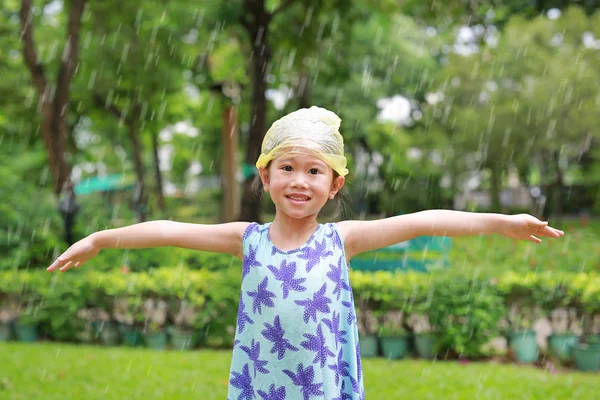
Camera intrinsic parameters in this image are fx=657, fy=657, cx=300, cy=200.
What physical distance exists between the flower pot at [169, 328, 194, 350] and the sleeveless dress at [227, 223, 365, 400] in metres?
5.88

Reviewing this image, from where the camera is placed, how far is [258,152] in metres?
13.2

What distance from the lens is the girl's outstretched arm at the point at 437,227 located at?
2539 mm

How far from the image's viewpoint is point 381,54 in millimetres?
23297

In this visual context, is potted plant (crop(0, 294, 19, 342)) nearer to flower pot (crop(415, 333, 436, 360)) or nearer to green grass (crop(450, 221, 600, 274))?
flower pot (crop(415, 333, 436, 360))

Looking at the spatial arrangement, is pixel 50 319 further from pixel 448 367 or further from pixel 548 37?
pixel 548 37

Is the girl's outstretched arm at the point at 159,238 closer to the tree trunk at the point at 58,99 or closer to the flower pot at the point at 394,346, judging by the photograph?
the flower pot at the point at 394,346

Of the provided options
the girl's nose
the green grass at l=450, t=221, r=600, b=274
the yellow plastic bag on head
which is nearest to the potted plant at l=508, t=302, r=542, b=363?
the green grass at l=450, t=221, r=600, b=274

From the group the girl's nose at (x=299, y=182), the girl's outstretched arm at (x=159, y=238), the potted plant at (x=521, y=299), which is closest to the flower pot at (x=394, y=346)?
the potted plant at (x=521, y=299)

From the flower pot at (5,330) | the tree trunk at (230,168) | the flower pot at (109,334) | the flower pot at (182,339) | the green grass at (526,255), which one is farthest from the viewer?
the tree trunk at (230,168)

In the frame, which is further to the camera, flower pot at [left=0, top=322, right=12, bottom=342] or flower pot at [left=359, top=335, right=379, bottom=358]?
flower pot at [left=0, top=322, right=12, bottom=342]

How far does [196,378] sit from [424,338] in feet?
9.00

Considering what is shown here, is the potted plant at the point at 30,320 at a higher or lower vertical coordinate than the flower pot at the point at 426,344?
lower

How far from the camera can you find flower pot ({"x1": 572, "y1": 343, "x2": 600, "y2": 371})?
723 centimetres

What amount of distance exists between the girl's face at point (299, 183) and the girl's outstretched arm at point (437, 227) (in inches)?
9.9
